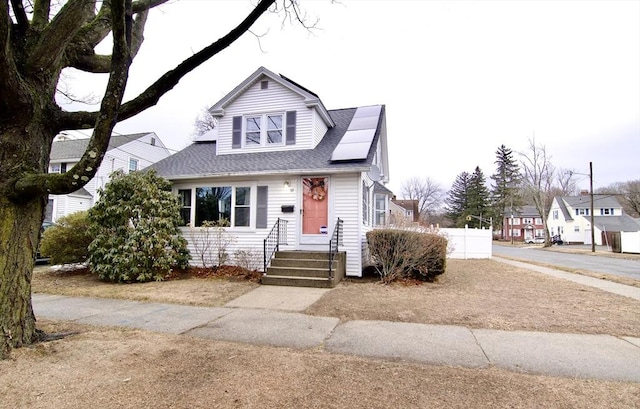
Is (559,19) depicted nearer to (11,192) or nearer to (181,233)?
(11,192)

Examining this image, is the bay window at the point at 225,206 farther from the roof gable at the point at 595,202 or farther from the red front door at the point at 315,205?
the roof gable at the point at 595,202

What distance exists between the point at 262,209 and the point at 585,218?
58909mm

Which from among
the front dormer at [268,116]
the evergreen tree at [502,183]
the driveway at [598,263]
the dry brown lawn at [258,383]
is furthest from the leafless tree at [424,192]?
the dry brown lawn at [258,383]

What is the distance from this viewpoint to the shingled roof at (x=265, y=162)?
995 cm

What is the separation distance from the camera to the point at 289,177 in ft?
34.7

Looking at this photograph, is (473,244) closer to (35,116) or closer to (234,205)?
(234,205)

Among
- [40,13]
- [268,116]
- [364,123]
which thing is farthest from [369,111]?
[40,13]

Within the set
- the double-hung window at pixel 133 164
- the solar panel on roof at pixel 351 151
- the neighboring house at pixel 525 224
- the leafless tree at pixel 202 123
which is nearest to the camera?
the solar panel on roof at pixel 351 151

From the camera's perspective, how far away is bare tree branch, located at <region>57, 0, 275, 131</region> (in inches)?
149

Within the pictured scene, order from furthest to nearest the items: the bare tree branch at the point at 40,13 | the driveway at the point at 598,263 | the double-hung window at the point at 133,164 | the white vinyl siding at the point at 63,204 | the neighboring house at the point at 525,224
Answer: the neighboring house at the point at 525,224 → the double-hung window at the point at 133,164 → the white vinyl siding at the point at 63,204 → the driveway at the point at 598,263 → the bare tree branch at the point at 40,13

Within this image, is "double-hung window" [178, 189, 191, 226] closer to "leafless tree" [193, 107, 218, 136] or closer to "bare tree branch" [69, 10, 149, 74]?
"bare tree branch" [69, 10, 149, 74]

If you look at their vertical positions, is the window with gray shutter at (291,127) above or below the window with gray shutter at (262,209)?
above

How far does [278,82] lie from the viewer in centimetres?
1188

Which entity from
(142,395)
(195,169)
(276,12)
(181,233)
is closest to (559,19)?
(276,12)
